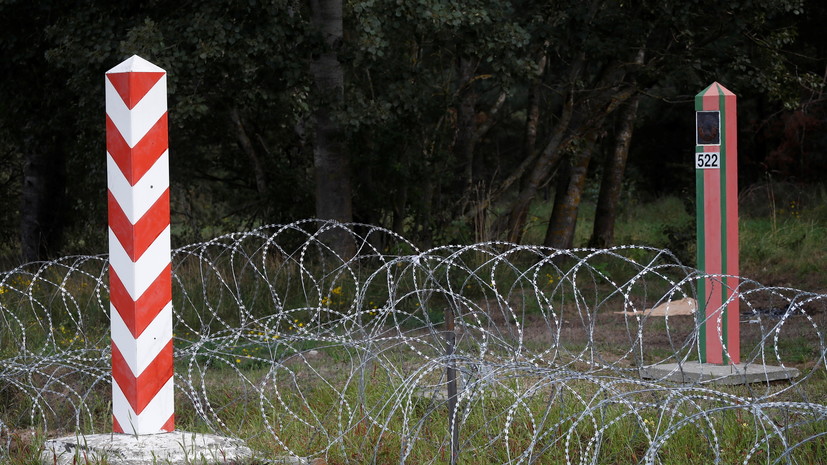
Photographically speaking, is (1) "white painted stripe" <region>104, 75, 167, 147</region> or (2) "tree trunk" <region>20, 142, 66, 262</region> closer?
(1) "white painted stripe" <region>104, 75, 167, 147</region>

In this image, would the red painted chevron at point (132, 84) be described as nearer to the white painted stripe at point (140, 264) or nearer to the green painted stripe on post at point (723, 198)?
the white painted stripe at point (140, 264)

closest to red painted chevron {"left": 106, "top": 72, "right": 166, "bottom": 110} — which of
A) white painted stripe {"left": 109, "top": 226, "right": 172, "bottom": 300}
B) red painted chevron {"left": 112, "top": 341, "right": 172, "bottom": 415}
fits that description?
white painted stripe {"left": 109, "top": 226, "right": 172, "bottom": 300}

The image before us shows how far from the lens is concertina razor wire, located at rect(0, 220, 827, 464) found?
184 inches

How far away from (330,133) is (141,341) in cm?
857

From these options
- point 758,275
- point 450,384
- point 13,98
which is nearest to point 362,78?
point 13,98

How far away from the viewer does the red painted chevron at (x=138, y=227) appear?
15.0ft

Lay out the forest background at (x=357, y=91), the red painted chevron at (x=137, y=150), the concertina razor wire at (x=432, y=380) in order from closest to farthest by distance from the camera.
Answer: the red painted chevron at (x=137, y=150)
the concertina razor wire at (x=432, y=380)
the forest background at (x=357, y=91)

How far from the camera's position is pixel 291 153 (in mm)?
17188

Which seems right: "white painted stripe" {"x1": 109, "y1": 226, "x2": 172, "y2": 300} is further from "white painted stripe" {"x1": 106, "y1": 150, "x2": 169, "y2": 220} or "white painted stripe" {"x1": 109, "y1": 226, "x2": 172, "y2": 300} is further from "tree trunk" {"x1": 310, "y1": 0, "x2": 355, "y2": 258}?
"tree trunk" {"x1": 310, "y1": 0, "x2": 355, "y2": 258}

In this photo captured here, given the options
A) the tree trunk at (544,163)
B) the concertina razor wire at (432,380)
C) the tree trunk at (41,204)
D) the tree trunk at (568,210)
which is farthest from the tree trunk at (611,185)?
the tree trunk at (41,204)

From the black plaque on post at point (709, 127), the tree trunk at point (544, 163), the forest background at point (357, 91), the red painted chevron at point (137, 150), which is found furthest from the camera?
the tree trunk at point (544, 163)

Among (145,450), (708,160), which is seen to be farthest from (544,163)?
(145,450)

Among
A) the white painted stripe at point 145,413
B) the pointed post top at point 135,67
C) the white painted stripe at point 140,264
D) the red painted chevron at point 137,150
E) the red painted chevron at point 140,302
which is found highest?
the pointed post top at point 135,67

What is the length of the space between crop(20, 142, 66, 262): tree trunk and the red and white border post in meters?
12.8
